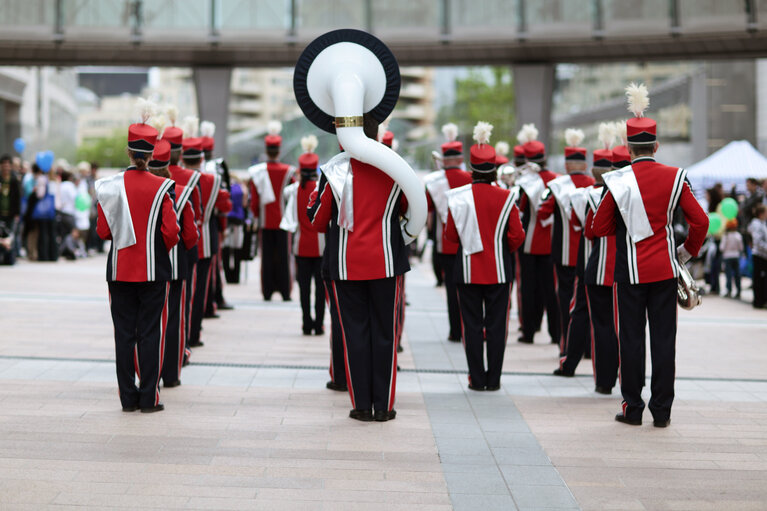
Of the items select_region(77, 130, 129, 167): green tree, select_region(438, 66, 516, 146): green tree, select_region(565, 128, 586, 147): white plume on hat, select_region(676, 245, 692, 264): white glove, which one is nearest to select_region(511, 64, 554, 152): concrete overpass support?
Answer: select_region(565, 128, 586, 147): white plume on hat

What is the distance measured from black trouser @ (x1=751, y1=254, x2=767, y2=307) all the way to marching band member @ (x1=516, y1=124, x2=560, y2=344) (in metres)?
5.05

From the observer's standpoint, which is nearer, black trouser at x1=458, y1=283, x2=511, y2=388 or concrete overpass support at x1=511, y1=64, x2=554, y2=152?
black trouser at x1=458, y1=283, x2=511, y2=388

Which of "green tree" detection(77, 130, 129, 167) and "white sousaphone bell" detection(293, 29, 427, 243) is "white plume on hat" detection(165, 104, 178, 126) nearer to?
"white sousaphone bell" detection(293, 29, 427, 243)

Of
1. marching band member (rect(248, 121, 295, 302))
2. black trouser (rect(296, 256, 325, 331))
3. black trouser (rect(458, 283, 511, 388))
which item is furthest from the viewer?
marching band member (rect(248, 121, 295, 302))

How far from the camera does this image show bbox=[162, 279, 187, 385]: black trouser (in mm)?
6957

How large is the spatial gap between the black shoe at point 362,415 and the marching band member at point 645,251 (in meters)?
1.61

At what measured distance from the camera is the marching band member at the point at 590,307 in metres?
7.08

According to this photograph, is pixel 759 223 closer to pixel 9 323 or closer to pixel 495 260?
pixel 495 260

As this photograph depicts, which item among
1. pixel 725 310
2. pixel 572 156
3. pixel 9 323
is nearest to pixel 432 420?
pixel 572 156

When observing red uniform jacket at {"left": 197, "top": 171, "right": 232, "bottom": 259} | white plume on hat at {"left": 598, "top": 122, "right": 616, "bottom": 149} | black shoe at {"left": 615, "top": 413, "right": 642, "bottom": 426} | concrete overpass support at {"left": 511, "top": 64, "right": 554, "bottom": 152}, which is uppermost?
concrete overpass support at {"left": 511, "top": 64, "right": 554, "bottom": 152}

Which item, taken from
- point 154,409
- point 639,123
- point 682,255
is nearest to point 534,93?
point 682,255

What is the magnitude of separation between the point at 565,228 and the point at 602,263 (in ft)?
6.07

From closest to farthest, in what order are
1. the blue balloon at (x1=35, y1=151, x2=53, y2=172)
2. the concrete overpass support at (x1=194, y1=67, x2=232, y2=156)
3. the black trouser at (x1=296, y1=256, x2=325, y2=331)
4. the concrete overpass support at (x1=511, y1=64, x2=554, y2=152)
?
1. the black trouser at (x1=296, y1=256, x2=325, y2=331)
2. the blue balloon at (x1=35, y1=151, x2=53, y2=172)
3. the concrete overpass support at (x1=511, y1=64, x2=554, y2=152)
4. the concrete overpass support at (x1=194, y1=67, x2=232, y2=156)

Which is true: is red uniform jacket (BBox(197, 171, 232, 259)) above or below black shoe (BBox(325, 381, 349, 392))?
above
